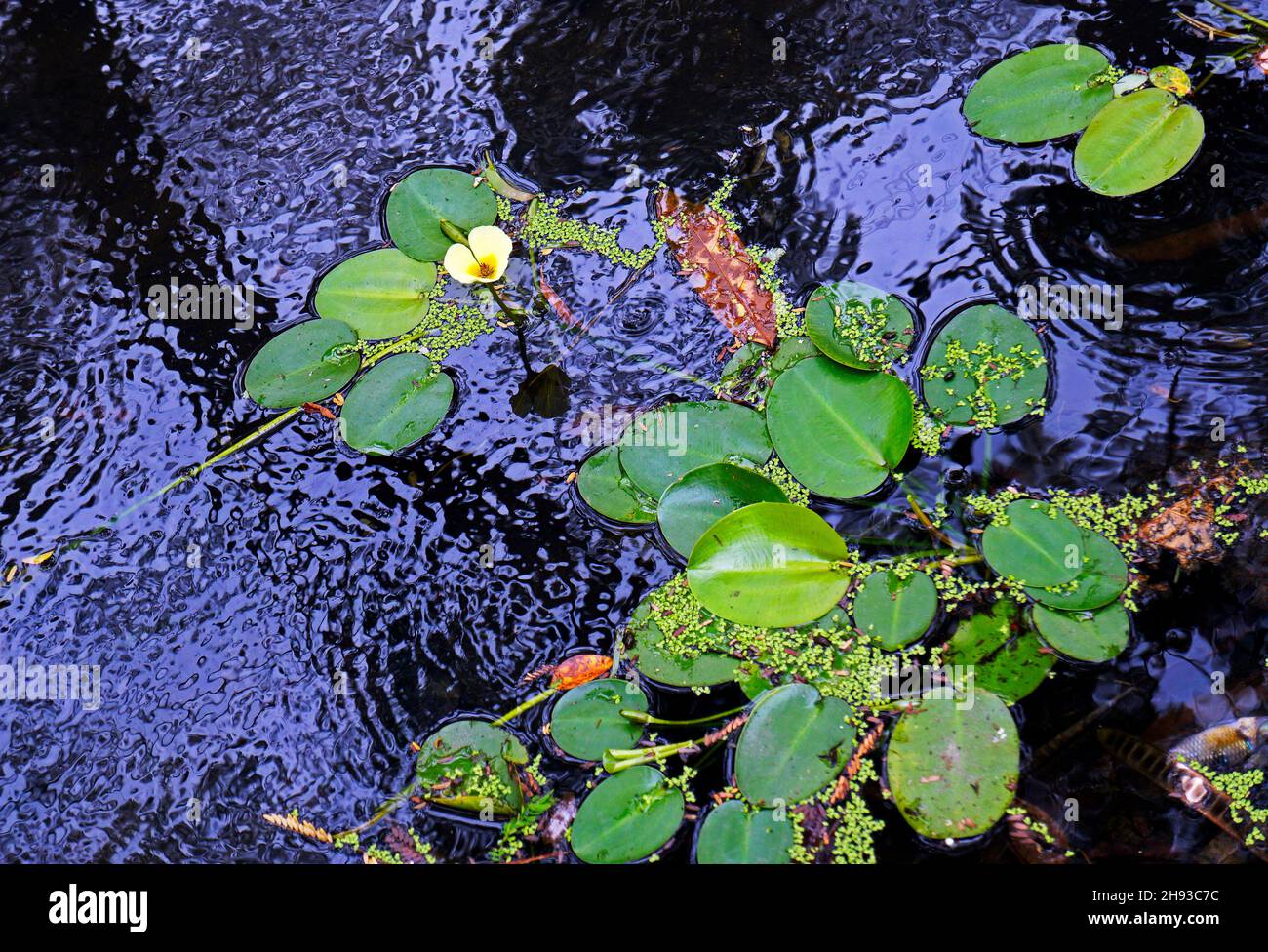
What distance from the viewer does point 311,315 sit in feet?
6.98

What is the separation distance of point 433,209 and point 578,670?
3.64 ft

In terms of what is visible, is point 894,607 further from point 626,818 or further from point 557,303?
point 557,303

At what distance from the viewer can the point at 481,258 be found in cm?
199

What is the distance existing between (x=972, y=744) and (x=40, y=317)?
7.10 ft

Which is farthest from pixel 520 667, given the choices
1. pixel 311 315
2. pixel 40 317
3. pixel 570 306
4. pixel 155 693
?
pixel 40 317

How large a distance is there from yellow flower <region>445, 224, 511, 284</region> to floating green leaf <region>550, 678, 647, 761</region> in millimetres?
868

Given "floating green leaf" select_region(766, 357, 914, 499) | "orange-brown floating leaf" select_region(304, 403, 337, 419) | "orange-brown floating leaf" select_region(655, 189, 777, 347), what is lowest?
"orange-brown floating leaf" select_region(304, 403, 337, 419)

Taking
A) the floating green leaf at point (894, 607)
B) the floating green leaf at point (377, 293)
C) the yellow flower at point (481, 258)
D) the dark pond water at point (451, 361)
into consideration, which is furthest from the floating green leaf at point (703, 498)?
the floating green leaf at point (377, 293)

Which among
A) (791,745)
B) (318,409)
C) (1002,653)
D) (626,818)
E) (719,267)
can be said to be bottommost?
(626,818)

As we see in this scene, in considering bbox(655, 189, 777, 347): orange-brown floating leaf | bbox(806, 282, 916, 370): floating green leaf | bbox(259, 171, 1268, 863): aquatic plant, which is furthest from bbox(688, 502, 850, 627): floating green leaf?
bbox(655, 189, 777, 347): orange-brown floating leaf

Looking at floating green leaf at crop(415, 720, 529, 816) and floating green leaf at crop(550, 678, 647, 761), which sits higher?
floating green leaf at crop(550, 678, 647, 761)

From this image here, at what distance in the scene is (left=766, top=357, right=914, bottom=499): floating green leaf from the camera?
177 centimetres

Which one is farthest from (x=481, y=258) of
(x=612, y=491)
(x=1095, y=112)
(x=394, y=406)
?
(x=1095, y=112)

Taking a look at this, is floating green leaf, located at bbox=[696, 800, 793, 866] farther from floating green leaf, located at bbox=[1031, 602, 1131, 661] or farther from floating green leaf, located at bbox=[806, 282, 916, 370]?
floating green leaf, located at bbox=[806, 282, 916, 370]
